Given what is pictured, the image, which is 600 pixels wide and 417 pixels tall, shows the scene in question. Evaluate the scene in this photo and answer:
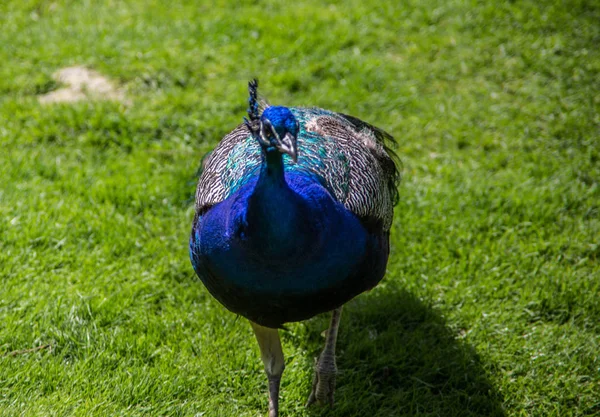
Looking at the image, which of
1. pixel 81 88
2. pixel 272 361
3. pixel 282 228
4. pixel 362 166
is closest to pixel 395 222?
pixel 362 166

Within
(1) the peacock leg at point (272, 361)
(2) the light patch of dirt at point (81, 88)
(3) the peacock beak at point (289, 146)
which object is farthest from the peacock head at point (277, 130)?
(2) the light patch of dirt at point (81, 88)

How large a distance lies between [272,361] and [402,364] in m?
0.89

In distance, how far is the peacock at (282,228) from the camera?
2.82m

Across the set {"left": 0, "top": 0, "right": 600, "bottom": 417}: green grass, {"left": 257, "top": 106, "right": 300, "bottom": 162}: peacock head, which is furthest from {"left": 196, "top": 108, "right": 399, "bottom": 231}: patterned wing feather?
{"left": 0, "top": 0, "right": 600, "bottom": 417}: green grass

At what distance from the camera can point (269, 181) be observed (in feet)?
9.25

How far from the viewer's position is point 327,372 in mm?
3846

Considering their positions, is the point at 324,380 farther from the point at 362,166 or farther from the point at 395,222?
the point at 395,222

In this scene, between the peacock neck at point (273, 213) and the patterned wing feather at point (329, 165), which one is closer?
the peacock neck at point (273, 213)

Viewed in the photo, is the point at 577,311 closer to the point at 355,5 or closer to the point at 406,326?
the point at 406,326

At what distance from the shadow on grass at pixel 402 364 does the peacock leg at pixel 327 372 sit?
2.7 inches

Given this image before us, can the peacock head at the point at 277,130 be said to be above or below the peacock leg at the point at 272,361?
above

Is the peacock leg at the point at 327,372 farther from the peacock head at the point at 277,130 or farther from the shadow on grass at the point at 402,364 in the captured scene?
the peacock head at the point at 277,130

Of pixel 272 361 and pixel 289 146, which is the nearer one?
pixel 289 146

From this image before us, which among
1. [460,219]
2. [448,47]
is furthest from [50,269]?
[448,47]
